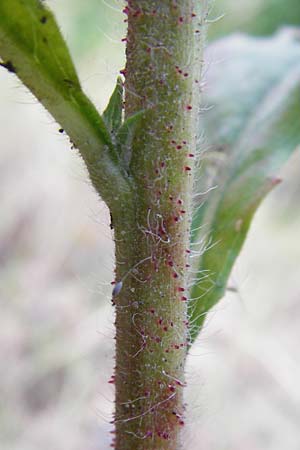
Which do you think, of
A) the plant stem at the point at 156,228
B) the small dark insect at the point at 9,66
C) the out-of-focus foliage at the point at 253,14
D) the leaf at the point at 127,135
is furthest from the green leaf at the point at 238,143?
the out-of-focus foliage at the point at 253,14

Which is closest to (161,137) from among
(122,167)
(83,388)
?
(122,167)

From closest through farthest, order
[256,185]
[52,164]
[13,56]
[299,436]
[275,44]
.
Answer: [13,56] < [256,185] < [275,44] < [299,436] < [52,164]

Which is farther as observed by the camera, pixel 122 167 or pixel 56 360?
pixel 56 360

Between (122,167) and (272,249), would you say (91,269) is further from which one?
(122,167)

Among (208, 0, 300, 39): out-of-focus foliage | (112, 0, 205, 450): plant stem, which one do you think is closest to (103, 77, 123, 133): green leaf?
(112, 0, 205, 450): plant stem

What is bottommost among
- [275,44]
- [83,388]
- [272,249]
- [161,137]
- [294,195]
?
[83,388]

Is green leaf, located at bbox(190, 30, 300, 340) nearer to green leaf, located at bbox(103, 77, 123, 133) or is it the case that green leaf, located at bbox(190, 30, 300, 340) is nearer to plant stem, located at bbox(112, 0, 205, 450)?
plant stem, located at bbox(112, 0, 205, 450)
